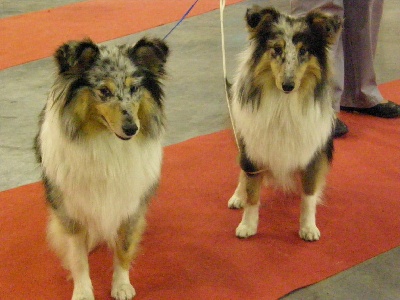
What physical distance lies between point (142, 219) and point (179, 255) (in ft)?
1.18

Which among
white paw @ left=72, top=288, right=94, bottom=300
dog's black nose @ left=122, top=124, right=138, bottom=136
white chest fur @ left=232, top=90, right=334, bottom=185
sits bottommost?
white paw @ left=72, top=288, right=94, bottom=300

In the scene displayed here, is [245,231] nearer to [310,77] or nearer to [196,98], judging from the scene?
[310,77]

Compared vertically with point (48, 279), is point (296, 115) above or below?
above

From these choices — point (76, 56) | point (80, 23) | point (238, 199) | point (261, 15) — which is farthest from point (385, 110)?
point (80, 23)

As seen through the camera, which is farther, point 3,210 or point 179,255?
point 3,210

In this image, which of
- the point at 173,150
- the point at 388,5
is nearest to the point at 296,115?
the point at 173,150

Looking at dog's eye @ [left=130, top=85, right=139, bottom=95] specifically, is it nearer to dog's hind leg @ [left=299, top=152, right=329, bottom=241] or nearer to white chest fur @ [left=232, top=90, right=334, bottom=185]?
white chest fur @ [left=232, top=90, right=334, bottom=185]

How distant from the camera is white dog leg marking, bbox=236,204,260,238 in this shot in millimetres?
2720

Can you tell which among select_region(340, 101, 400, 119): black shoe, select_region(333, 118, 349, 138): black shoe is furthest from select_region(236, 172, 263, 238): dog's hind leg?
select_region(340, 101, 400, 119): black shoe

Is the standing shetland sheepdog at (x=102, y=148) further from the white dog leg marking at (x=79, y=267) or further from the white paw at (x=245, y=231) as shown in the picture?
the white paw at (x=245, y=231)

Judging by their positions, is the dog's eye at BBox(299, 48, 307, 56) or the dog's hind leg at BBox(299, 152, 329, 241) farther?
the dog's hind leg at BBox(299, 152, 329, 241)

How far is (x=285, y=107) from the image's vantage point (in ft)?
8.18

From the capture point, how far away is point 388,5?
753cm

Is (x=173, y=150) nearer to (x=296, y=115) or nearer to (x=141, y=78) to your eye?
(x=296, y=115)
